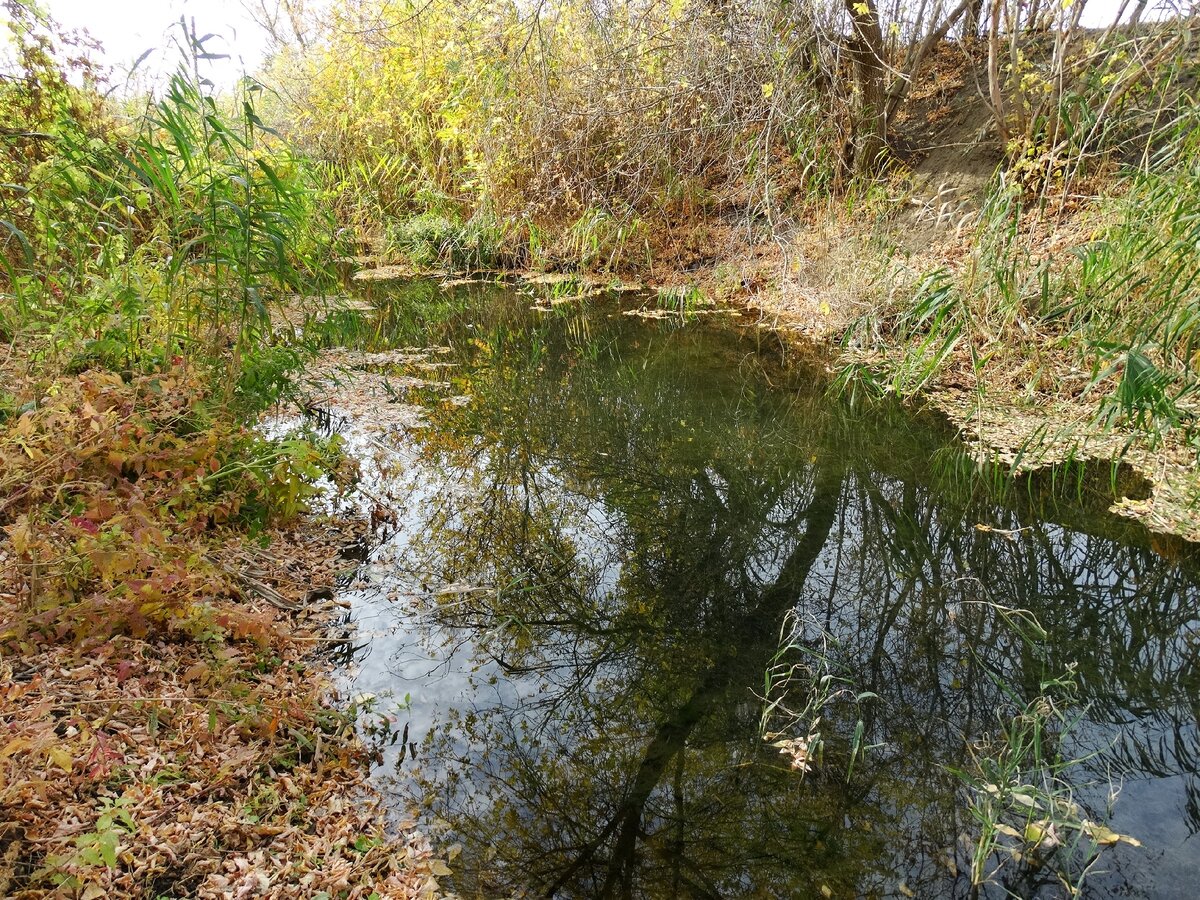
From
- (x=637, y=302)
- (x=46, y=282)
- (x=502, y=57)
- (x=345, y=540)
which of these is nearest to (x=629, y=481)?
(x=345, y=540)

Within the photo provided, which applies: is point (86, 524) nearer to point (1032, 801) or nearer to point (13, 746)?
point (13, 746)

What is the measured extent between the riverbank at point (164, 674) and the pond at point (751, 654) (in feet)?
0.75

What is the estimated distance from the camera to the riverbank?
173 centimetres

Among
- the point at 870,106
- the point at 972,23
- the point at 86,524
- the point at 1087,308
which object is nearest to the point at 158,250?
the point at 86,524

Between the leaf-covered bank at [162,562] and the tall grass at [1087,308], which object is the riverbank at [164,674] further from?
the tall grass at [1087,308]

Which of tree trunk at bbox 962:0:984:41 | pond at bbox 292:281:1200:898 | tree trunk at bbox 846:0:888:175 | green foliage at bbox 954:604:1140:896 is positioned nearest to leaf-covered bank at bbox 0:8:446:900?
pond at bbox 292:281:1200:898

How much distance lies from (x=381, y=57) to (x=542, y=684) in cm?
1060

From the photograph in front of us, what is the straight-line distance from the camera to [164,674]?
2.28 m

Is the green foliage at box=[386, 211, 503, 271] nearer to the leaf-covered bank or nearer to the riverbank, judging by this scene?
the leaf-covered bank

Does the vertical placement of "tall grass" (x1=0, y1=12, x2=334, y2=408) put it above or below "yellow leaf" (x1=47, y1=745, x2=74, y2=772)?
above

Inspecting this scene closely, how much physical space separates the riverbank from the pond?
23 centimetres

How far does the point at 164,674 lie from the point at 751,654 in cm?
196

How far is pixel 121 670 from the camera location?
7.09ft

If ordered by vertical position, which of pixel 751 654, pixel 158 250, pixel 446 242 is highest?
pixel 158 250
